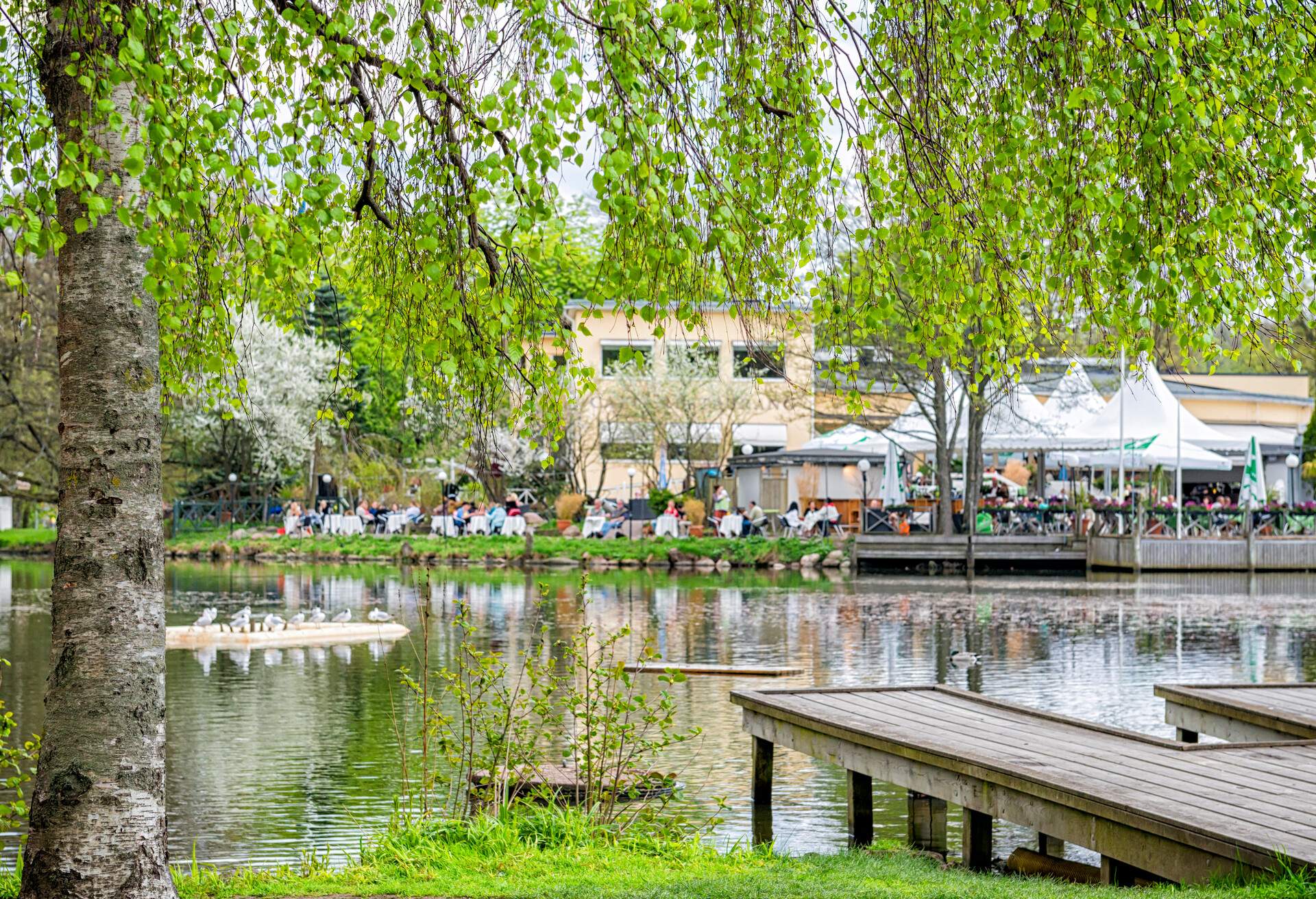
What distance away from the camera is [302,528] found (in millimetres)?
49594

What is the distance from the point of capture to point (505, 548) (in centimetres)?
4294

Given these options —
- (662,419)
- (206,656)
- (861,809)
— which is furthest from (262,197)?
(662,419)

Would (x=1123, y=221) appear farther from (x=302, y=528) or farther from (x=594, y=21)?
(x=302, y=528)

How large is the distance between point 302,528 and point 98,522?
4504cm

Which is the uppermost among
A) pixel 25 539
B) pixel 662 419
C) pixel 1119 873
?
pixel 662 419

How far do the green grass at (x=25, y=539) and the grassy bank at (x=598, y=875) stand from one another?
44.8 meters

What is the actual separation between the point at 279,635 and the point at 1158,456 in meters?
24.2

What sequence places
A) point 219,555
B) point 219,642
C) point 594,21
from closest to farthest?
1. point 594,21
2. point 219,642
3. point 219,555

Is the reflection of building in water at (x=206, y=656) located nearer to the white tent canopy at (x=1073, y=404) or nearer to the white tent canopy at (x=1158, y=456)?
the white tent canopy at (x=1158, y=456)

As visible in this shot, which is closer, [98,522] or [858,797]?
[98,522]

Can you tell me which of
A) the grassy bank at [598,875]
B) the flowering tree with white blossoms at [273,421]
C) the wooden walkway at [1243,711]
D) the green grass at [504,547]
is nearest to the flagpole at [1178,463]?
the green grass at [504,547]

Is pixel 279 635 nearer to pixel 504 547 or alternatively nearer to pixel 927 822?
pixel 927 822

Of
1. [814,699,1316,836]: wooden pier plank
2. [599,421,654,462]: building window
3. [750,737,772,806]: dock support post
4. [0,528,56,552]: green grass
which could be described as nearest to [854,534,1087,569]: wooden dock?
[599,421,654,462]: building window

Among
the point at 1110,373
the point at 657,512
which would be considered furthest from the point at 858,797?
the point at 1110,373
